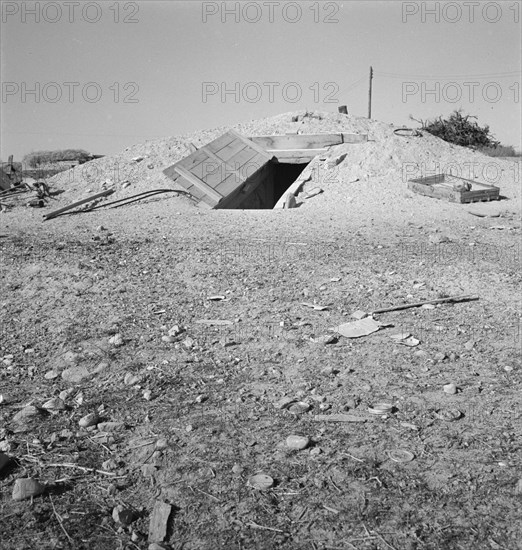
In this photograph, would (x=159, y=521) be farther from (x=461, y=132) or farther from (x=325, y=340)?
(x=461, y=132)

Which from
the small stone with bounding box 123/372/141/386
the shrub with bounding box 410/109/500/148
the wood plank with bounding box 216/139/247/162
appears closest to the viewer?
the small stone with bounding box 123/372/141/386

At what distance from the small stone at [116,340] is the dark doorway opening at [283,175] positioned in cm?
833

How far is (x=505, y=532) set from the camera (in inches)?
85.4

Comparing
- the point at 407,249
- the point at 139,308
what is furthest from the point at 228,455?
the point at 407,249

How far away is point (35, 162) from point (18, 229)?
10.6 m

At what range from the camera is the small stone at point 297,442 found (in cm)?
276

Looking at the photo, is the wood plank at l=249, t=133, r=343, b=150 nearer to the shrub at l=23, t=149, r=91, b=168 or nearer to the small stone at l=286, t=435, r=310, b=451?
the shrub at l=23, t=149, r=91, b=168

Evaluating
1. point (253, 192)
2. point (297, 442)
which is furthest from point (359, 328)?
point (253, 192)

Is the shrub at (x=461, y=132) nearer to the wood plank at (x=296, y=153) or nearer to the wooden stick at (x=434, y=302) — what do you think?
the wood plank at (x=296, y=153)

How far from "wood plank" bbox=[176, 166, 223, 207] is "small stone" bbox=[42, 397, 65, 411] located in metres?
6.34

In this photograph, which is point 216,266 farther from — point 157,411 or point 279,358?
point 157,411

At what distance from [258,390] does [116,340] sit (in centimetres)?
126

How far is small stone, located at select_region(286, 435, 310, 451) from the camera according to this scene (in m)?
2.76

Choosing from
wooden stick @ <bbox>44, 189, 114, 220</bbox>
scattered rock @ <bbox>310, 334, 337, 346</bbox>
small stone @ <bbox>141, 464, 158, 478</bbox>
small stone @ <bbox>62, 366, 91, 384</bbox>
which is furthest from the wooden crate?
small stone @ <bbox>141, 464, 158, 478</bbox>
